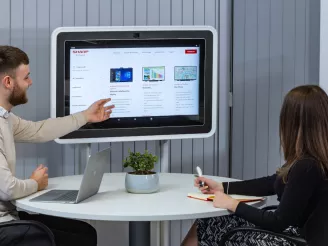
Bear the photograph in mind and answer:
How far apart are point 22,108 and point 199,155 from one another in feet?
3.64

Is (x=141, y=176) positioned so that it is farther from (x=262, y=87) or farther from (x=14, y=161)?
(x=262, y=87)

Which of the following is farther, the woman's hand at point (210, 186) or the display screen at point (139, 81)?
the display screen at point (139, 81)

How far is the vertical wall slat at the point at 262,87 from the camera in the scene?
297 cm

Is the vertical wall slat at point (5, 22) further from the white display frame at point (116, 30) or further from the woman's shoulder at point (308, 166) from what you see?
the woman's shoulder at point (308, 166)

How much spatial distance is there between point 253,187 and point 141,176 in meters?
0.48

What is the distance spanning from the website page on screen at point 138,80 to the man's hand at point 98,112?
7 centimetres

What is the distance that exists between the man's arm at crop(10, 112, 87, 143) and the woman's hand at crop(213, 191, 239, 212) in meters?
0.92

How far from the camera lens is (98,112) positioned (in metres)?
2.62

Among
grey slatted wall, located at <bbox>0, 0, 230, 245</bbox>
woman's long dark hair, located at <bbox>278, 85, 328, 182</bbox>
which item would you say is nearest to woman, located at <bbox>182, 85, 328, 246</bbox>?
woman's long dark hair, located at <bbox>278, 85, 328, 182</bbox>

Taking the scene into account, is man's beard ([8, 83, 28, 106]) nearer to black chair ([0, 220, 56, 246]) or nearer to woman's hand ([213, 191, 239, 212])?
black chair ([0, 220, 56, 246])

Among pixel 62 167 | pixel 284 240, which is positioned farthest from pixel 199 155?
pixel 284 240

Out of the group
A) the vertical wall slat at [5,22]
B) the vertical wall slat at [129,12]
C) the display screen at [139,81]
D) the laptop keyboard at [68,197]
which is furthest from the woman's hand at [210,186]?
the vertical wall slat at [5,22]

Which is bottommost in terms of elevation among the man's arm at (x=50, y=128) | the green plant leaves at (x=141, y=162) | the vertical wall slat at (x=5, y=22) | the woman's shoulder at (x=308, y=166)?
the green plant leaves at (x=141, y=162)

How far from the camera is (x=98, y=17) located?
10.00 ft
